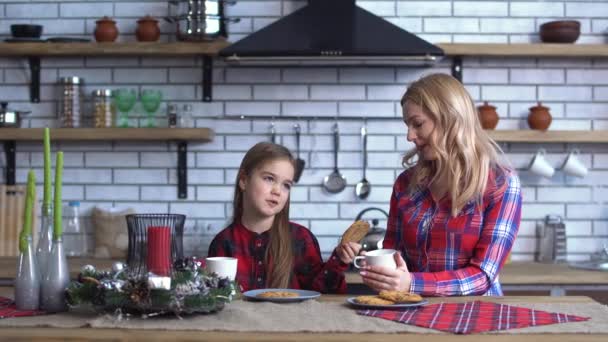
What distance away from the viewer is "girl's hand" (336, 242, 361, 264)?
254cm

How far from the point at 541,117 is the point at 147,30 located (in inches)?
79.7

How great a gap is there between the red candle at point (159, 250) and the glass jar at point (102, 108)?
2.49 m

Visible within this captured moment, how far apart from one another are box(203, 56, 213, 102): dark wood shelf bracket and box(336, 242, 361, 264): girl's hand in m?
2.22

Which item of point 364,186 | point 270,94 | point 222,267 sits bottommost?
point 222,267

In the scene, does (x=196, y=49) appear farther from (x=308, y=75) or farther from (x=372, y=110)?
(x=372, y=110)

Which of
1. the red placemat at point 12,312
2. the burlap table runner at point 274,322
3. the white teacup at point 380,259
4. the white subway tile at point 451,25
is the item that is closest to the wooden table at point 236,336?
the burlap table runner at point 274,322

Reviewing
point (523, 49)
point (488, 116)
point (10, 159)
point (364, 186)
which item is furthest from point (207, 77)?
point (523, 49)

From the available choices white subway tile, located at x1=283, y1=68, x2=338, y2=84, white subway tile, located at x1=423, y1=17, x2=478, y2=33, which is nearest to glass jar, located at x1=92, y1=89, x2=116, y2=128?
white subway tile, located at x1=283, y1=68, x2=338, y2=84

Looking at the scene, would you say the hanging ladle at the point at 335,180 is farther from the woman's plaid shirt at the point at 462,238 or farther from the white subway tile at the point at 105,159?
the woman's plaid shirt at the point at 462,238

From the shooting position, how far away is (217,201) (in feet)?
15.2

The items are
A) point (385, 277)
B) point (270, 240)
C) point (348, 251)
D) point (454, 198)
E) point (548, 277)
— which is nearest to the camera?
point (385, 277)

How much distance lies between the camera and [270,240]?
2895 millimetres

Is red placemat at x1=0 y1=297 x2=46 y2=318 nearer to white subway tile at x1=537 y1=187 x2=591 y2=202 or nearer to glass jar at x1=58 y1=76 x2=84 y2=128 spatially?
glass jar at x1=58 y1=76 x2=84 y2=128

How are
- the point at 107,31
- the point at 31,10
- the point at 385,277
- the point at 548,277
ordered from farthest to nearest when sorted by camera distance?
the point at 31,10, the point at 107,31, the point at 548,277, the point at 385,277
